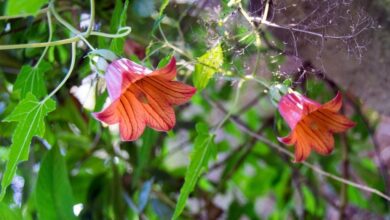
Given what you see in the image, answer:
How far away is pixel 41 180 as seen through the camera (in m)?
0.88

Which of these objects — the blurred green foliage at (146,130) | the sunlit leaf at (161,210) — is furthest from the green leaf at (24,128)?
the sunlit leaf at (161,210)

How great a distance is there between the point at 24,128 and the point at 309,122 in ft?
0.92

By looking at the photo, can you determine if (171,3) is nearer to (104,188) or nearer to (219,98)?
(104,188)

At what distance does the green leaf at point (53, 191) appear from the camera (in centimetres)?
87

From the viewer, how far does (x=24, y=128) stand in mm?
675

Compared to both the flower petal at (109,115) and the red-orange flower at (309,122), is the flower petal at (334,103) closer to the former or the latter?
the red-orange flower at (309,122)

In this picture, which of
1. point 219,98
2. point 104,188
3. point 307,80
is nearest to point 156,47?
point 307,80

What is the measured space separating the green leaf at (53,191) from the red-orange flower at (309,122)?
326mm

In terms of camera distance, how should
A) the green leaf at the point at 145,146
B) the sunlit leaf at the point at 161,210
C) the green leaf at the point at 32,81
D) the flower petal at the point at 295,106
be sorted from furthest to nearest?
the sunlit leaf at the point at 161,210 < the green leaf at the point at 145,146 < the green leaf at the point at 32,81 < the flower petal at the point at 295,106

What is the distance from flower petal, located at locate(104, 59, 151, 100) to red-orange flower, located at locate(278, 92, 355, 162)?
5.4 inches

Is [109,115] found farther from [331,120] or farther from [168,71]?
[331,120]

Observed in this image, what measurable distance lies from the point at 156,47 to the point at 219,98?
2.22 ft

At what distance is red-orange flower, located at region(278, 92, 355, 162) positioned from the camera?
653 millimetres

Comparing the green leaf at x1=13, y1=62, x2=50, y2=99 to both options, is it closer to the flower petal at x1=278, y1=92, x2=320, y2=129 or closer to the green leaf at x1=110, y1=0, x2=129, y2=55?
the green leaf at x1=110, y1=0, x2=129, y2=55
